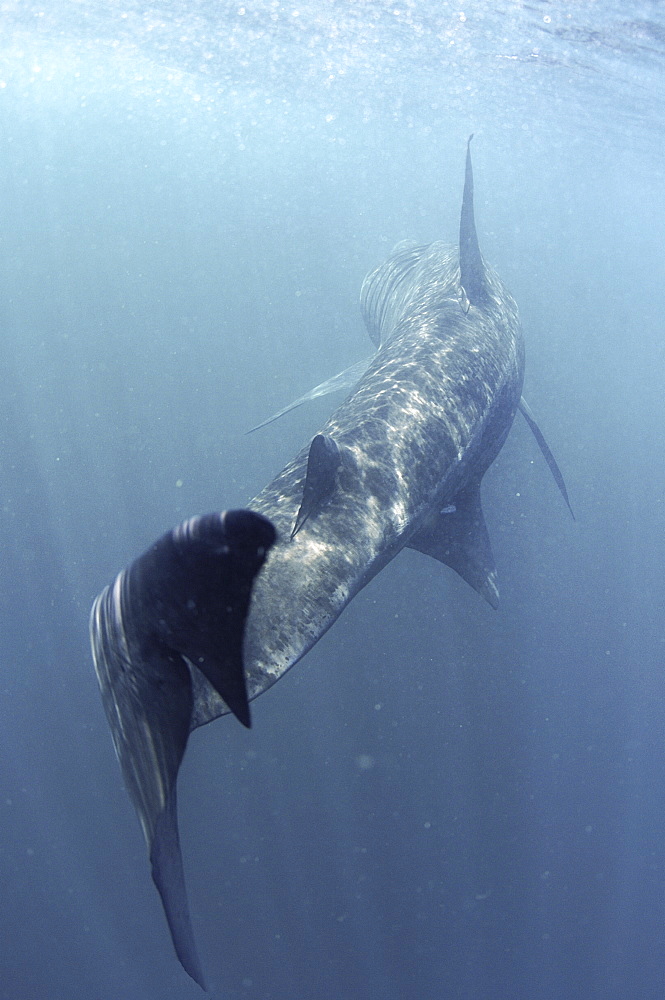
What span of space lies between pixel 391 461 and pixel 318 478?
99 cm

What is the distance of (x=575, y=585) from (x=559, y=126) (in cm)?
3320

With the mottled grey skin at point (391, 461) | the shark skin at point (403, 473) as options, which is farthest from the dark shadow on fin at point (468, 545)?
the mottled grey skin at point (391, 461)

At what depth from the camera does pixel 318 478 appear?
4.28 m

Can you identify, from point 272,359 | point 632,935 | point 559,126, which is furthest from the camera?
point 559,126

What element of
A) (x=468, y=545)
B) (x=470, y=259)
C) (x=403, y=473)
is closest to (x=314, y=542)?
(x=403, y=473)

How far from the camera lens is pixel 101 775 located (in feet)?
29.5

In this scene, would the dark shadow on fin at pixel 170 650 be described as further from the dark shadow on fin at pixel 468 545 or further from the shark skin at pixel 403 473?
the dark shadow on fin at pixel 468 545

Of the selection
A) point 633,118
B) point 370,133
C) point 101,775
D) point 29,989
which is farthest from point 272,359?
point 370,133

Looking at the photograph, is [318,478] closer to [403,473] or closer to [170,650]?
[403,473]

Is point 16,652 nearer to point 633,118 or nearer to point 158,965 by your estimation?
point 158,965

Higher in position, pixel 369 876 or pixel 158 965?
pixel 369 876

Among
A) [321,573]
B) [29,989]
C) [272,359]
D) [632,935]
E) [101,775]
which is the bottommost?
[632,935]

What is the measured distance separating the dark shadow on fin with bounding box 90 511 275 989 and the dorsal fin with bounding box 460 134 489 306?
7.16 m

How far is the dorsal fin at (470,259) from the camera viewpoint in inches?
322
